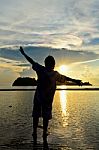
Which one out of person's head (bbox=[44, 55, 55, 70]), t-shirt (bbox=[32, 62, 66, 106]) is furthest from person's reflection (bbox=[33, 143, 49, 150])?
person's head (bbox=[44, 55, 55, 70])

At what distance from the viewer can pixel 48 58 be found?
12750 mm

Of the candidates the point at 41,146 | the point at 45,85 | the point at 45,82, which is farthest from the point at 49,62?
the point at 41,146

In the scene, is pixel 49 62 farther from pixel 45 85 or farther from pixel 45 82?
pixel 45 85

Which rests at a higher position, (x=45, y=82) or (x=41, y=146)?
(x=45, y=82)

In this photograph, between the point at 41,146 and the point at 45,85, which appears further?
the point at 41,146

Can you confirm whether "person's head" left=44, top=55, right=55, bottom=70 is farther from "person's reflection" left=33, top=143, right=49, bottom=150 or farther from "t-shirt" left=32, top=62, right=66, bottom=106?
"person's reflection" left=33, top=143, right=49, bottom=150

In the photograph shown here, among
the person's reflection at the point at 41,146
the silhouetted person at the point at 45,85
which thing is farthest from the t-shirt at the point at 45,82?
the person's reflection at the point at 41,146

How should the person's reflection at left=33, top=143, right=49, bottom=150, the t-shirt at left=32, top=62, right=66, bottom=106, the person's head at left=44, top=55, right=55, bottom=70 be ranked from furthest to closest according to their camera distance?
the person's reflection at left=33, top=143, right=49, bottom=150, the person's head at left=44, top=55, right=55, bottom=70, the t-shirt at left=32, top=62, right=66, bottom=106

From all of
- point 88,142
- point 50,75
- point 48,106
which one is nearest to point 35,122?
point 48,106

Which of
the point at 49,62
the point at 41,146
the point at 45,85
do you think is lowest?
the point at 41,146

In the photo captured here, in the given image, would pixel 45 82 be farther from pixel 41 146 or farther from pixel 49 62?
pixel 41 146

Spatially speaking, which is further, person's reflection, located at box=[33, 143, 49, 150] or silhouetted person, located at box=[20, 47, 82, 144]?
person's reflection, located at box=[33, 143, 49, 150]

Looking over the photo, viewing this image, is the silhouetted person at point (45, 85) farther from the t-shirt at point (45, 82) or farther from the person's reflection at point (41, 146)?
the person's reflection at point (41, 146)

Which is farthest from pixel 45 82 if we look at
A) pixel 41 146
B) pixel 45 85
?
pixel 41 146
